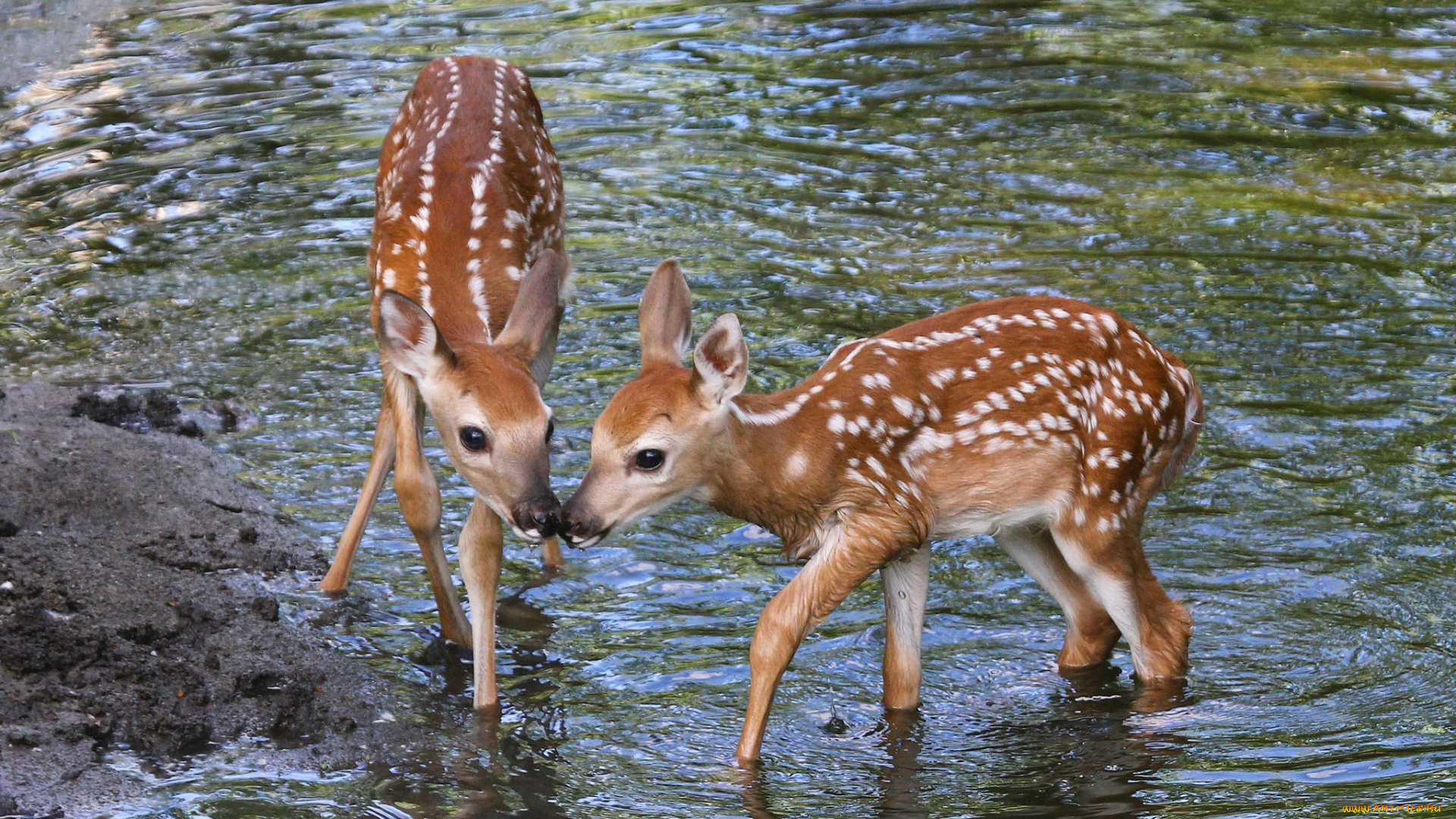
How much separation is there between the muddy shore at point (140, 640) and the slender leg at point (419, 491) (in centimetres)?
44

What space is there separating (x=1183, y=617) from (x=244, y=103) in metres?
10.5

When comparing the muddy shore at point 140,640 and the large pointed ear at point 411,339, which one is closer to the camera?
the muddy shore at point 140,640

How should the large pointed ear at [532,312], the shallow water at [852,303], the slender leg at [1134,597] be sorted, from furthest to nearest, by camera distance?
the large pointed ear at [532,312]
the slender leg at [1134,597]
the shallow water at [852,303]

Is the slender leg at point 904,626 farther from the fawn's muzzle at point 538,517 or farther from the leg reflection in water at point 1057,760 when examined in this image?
the fawn's muzzle at point 538,517

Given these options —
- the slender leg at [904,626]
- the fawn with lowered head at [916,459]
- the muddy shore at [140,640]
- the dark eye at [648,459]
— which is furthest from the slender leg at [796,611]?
the muddy shore at [140,640]

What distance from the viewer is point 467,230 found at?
7.39 m

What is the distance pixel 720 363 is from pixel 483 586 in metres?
1.26

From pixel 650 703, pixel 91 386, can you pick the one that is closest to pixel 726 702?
pixel 650 703

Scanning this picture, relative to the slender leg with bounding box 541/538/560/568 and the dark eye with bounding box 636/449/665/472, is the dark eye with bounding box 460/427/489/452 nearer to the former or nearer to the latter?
the dark eye with bounding box 636/449/665/472

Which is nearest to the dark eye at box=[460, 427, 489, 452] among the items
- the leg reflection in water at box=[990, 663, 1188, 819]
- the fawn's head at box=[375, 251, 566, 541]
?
the fawn's head at box=[375, 251, 566, 541]

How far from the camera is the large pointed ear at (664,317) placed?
20.4 ft

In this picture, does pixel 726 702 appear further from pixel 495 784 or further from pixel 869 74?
pixel 869 74

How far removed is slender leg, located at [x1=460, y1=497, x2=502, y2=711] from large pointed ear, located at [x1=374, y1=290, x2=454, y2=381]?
0.51 metres

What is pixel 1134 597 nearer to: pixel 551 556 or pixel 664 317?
pixel 664 317
